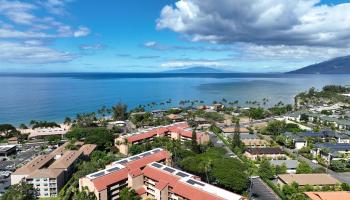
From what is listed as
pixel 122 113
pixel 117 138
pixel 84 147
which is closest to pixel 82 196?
pixel 84 147

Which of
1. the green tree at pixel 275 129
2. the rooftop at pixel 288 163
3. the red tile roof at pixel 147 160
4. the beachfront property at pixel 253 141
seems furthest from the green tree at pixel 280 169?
the green tree at pixel 275 129

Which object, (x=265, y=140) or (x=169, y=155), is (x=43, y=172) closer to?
(x=169, y=155)

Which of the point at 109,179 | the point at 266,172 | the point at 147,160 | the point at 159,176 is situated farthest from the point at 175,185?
the point at 266,172

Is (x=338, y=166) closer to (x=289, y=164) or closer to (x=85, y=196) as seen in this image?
(x=289, y=164)

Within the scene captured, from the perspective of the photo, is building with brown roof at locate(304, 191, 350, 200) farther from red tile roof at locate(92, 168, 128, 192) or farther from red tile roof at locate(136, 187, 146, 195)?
red tile roof at locate(92, 168, 128, 192)

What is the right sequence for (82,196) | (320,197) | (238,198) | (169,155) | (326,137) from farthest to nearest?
(326,137) → (169,155) → (320,197) → (82,196) → (238,198)

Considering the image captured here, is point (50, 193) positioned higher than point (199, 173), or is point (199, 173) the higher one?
point (199, 173)

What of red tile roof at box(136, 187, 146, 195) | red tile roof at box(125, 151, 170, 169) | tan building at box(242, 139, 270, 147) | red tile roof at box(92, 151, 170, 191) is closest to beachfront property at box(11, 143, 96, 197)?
red tile roof at box(92, 151, 170, 191)

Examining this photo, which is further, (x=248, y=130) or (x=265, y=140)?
(x=248, y=130)
